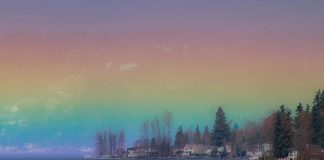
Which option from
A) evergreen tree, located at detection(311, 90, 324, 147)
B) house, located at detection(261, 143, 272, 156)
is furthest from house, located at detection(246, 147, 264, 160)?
evergreen tree, located at detection(311, 90, 324, 147)

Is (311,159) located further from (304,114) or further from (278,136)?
(304,114)

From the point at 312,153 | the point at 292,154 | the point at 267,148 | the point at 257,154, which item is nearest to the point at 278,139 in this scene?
the point at 292,154

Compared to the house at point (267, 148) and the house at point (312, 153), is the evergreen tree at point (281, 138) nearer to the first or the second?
the house at point (312, 153)

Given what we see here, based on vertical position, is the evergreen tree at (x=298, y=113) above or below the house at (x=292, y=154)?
above

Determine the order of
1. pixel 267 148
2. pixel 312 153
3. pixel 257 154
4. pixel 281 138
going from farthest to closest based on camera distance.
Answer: pixel 257 154
pixel 267 148
pixel 281 138
pixel 312 153

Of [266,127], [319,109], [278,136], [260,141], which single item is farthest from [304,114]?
[260,141]

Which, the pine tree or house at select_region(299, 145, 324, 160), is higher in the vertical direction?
the pine tree

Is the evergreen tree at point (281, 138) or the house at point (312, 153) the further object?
the evergreen tree at point (281, 138)

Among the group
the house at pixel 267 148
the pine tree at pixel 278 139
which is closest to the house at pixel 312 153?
the pine tree at pixel 278 139

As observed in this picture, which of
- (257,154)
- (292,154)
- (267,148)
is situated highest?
(267,148)

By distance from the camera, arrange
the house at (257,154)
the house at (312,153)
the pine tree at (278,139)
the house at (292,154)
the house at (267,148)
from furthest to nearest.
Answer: the house at (257,154) → the house at (267,148) → the pine tree at (278,139) → the house at (292,154) → the house at (312,153)

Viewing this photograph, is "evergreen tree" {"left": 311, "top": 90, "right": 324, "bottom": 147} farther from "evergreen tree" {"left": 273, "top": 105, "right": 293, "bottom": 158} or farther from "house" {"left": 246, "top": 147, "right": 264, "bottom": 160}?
"house" {"left": 246, "top": 147, "right": 264, "bottom": 160}

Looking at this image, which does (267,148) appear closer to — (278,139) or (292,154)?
(292,154)

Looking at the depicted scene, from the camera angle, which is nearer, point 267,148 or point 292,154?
point 292,154
